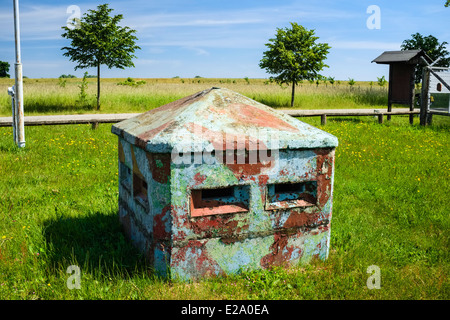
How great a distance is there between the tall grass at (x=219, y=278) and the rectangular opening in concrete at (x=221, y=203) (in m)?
0.55

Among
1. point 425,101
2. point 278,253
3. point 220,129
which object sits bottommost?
point 278,253

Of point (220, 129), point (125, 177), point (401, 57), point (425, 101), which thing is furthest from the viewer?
point (401, 57)

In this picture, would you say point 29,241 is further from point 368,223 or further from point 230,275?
point 368,223

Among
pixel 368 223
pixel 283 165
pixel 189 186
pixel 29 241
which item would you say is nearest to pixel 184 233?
pixel 189 186

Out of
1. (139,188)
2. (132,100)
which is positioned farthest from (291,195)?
(132,100)

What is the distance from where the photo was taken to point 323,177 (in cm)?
340

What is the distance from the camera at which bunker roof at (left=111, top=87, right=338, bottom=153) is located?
117 inches

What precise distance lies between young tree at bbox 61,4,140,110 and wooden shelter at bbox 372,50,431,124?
1192cm

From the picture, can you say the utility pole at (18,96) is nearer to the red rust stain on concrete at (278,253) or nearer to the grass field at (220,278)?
the grass field at (220,278)

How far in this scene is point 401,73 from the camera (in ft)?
57.5

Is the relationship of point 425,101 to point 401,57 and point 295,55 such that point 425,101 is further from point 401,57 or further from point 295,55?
point 295,55

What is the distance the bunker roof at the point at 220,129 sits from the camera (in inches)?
117

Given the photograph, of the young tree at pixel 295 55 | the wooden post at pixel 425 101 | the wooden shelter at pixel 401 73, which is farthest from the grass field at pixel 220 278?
the young tree at pixel 295 55

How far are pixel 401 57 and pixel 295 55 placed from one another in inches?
307
